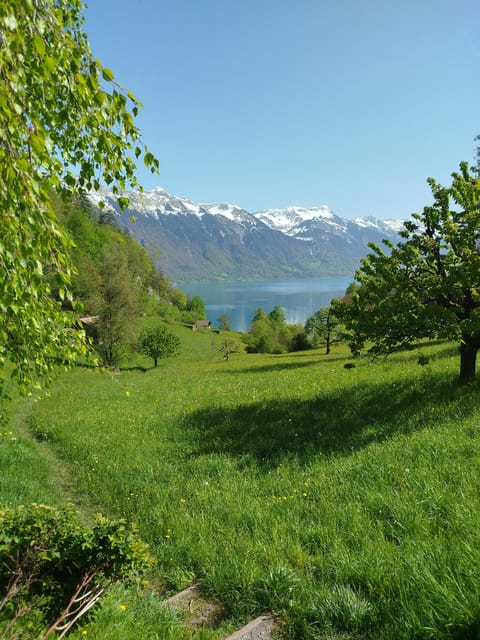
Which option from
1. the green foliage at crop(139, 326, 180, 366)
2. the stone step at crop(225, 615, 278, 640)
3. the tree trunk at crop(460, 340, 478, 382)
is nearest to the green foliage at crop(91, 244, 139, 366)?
the green foliage at crop(139, 326, 180, 366)

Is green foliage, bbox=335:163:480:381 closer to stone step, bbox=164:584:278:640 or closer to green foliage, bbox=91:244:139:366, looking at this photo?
stone step, bbox=164:584:278:640

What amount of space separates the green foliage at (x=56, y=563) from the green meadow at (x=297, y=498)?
37 cm

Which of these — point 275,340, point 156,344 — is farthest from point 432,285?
point 275,340

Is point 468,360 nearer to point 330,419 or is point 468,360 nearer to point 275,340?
point 330,419

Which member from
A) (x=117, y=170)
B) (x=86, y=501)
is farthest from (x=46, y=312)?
(x=86, y=501)

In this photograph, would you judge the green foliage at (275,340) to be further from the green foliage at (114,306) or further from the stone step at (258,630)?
the stone step at (258,630)

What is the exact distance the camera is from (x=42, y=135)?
2781 mm

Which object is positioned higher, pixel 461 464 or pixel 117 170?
pixel 117 170

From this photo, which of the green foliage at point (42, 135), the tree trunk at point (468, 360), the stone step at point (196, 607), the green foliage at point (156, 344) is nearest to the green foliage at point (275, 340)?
the green foliage at point (156, 344)

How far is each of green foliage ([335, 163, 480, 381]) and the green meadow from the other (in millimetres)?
2209

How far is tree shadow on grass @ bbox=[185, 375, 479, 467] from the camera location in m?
10.4

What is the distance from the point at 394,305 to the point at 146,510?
940cm

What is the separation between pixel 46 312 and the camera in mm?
5117

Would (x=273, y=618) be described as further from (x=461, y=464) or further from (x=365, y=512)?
(x=461, y=464)
